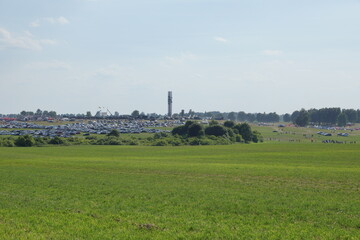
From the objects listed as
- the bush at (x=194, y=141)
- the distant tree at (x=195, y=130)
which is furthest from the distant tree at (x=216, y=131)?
the bush at (x=194, y=141)

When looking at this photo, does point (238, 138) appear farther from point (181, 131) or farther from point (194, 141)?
point (194, 141)

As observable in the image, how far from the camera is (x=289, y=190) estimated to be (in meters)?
30.5

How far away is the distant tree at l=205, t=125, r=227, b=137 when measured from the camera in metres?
138

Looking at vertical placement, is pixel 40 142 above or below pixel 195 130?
below

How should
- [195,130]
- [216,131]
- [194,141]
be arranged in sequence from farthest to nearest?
1. [216,131]
2. [195,130]
3. [194,141]

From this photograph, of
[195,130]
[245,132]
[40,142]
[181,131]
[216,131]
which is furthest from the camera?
[245,132]

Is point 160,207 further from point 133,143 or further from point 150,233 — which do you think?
point 133,143

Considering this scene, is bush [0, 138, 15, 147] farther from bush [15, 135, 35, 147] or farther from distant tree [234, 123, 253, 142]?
distant tree [234, 123, 253, 142]

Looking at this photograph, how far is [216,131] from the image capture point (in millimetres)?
139125

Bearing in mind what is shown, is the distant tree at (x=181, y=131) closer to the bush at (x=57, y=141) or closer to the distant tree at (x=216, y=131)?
the distant tree at (x=216, y=131)

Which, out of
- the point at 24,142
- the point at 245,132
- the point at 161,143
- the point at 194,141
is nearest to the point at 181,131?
the point at 194,141

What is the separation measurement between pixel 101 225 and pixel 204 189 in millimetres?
13522

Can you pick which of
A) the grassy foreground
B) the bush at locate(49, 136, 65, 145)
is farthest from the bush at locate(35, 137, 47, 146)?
the grassy foreground

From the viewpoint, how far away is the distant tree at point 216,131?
138500 mm
